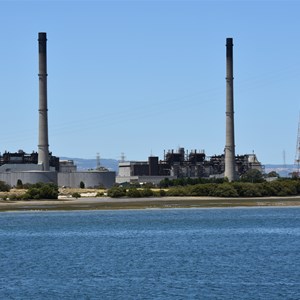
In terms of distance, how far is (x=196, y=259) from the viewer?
2677 inches

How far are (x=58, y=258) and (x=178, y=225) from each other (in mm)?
34670

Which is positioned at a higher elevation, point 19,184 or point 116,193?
point 19,184

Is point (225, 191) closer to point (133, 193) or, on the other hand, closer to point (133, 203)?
point (133, 193)

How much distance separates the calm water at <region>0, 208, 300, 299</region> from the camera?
177ft

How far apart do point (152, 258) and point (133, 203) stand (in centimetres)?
7567

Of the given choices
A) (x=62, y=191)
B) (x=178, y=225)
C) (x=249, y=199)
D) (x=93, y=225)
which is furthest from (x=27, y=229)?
(x=62, y=191)

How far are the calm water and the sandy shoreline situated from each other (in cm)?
2097

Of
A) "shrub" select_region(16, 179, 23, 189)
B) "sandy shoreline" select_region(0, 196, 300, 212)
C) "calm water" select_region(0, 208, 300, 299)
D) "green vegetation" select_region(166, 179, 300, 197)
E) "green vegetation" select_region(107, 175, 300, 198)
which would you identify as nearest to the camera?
"calm water" select_region(0, 208, 300, 299)

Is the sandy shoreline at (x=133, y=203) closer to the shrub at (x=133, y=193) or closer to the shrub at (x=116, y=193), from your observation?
the shrub at (x=116, y=193)

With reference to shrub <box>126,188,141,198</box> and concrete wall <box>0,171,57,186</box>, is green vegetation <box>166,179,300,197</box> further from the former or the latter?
concrete wall <box>0,171,57,186</box>

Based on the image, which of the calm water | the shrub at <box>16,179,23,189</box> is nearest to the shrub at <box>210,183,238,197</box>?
the shrub at <box>16,179,23,189</box>

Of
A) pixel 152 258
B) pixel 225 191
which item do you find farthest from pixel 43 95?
pixel 152 258

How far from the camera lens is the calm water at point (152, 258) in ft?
177

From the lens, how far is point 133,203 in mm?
144875
